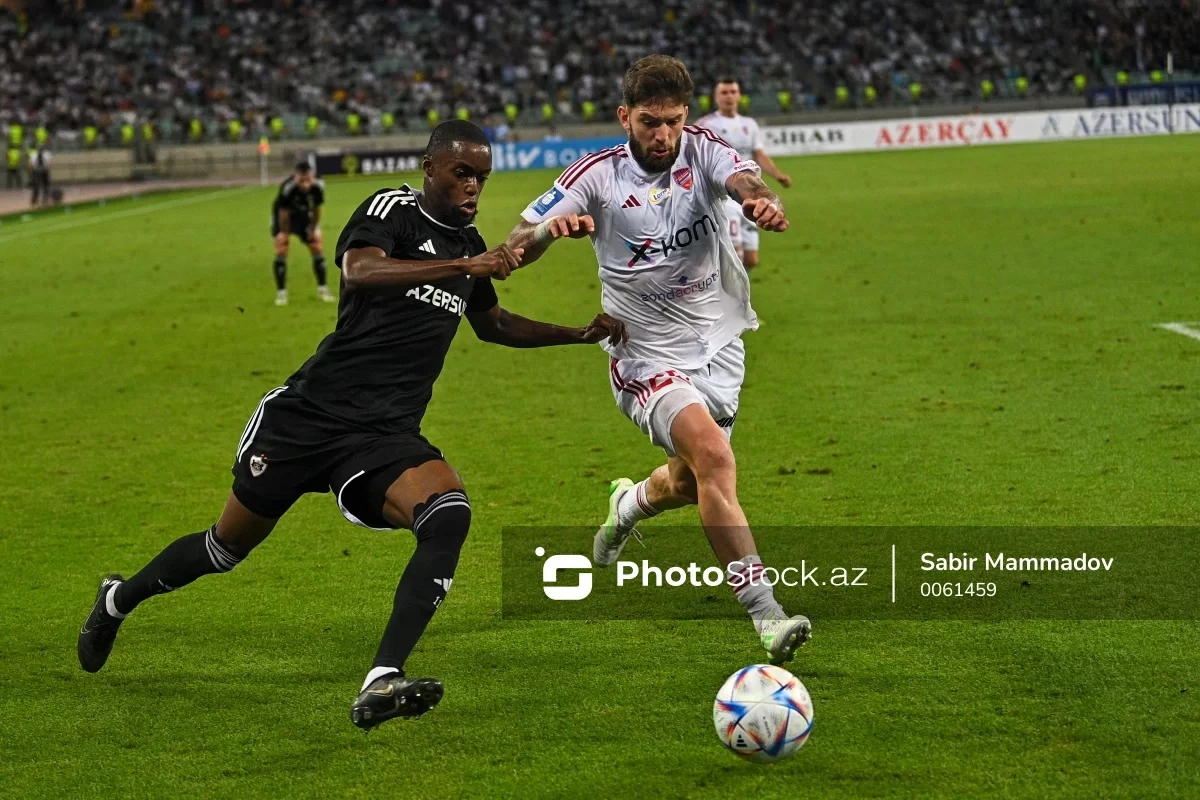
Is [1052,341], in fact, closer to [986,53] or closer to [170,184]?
[170,184]

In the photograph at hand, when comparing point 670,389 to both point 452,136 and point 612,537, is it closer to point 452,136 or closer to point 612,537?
point 612,537

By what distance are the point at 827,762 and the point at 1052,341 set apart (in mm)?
9485

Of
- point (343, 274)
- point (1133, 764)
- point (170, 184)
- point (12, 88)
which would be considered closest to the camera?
point (1133, 764)

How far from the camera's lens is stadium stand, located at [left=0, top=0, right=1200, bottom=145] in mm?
56094

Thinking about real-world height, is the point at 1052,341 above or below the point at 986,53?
below

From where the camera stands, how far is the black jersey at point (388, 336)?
5.45 metres

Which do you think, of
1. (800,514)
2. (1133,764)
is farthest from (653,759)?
(800,514)

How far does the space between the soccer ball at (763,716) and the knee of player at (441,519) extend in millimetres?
1083

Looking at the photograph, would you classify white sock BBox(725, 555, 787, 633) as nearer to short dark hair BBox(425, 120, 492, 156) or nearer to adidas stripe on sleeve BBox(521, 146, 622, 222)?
adidas stripe on sleeve BBox(521, 146, 622, 222)

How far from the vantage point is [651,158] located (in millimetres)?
6273

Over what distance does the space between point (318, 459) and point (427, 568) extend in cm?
65

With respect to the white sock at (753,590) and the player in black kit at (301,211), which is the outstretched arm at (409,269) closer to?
the white sock at (753,590)

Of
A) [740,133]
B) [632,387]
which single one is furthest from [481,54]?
[632,387]

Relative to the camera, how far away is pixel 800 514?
809cm
